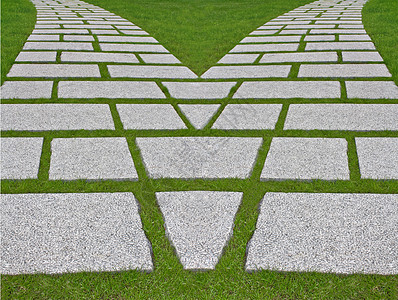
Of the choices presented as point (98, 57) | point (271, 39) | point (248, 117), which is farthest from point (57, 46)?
point (248, 117)

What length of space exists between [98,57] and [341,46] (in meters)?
3.21

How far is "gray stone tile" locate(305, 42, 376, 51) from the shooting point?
17.9 ft

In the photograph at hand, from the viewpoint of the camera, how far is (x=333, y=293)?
1567 millimetres

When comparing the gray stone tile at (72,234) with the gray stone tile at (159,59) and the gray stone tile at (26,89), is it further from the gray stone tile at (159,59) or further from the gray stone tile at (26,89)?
the gray stone tile at (159,59)

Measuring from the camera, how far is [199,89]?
157 inches

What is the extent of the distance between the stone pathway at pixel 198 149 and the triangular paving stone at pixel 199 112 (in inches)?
0.7

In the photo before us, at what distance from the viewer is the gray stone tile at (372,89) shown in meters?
3.70

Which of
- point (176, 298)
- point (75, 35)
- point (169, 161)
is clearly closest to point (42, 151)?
point (169, 161)

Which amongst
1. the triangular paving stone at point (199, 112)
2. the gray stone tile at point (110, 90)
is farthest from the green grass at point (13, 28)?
the triangular paving stone at point (199, 112)

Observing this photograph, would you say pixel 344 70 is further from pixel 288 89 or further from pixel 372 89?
pixel 288 89

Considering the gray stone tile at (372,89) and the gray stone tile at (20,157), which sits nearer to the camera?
the gray stone tile at (20,157)

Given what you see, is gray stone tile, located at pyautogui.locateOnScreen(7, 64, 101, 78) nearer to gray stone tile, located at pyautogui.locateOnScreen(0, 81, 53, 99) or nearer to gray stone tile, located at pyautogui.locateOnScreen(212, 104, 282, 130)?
gray stone tile, located at pyautogui.locateOnScreen(0, 81, 53, 99)

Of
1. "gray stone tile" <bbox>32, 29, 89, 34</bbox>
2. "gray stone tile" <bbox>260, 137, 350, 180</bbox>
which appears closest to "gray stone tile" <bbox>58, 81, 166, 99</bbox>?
"gray stone tile" <bbox>260, 137, 350, 180</bbox>

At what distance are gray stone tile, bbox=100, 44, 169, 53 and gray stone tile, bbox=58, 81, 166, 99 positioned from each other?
1.58 meters
